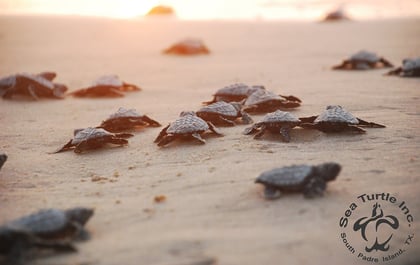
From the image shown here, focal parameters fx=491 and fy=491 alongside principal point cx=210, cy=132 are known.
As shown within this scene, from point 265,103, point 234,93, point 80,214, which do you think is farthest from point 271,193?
point 234,93

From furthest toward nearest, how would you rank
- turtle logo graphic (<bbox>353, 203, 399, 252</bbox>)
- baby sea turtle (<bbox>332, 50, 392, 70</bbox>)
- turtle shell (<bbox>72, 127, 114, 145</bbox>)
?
baby sea turtle (<bbox>332, 50, 392, 70</bbox>), turtle shell (<bbox>72, 127, 114, 145</bbox>), turtle logo graphic (<bbox>353, 203, 399, 252</bbox>)

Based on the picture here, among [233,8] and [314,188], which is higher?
[233,8]

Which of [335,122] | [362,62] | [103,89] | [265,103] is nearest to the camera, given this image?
[335,122]

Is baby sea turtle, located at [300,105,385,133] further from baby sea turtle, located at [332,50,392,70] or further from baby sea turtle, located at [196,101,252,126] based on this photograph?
baby sea turtle, located at [332,50,392,70]

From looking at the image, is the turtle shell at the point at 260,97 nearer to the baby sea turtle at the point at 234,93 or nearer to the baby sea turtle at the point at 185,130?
the baby sea turtle at the point at 234,93

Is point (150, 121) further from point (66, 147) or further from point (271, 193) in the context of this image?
point (271, 193)

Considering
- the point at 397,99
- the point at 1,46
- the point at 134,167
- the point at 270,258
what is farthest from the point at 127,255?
the point at 1,46

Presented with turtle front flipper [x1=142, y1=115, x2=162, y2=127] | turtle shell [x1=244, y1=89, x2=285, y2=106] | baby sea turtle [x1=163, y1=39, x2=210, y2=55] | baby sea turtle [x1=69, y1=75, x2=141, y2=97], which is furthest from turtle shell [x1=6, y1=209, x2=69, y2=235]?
baby sea turtle [x1=163, y1=39, x2=210, y2=55]
